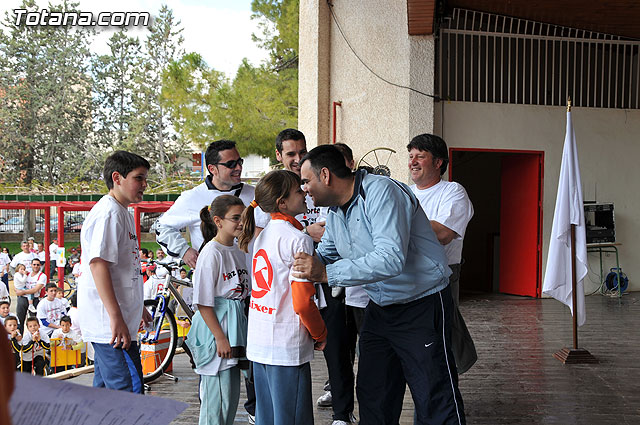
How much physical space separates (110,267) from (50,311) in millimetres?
8916

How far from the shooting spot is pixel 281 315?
2543 millimetres

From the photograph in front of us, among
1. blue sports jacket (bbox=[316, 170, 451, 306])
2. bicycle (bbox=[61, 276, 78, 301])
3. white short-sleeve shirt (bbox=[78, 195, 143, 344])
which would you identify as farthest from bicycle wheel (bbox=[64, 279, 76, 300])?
blue sports jacket (bbox=[316, 170, 451, 306])

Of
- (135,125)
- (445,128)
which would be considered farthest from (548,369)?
(135,125)

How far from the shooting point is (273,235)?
253 cm

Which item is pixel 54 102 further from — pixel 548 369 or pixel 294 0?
pixel 548 369

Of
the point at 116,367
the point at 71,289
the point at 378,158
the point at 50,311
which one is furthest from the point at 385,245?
the point at 71,289

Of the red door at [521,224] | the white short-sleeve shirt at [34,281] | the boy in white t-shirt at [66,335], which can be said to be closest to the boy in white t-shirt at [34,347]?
the boy in white t-shirt at [66,335]

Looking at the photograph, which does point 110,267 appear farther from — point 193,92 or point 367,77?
point 193,92

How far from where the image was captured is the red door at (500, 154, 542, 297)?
942 centimetres

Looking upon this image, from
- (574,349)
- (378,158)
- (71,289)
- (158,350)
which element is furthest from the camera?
(71,289)

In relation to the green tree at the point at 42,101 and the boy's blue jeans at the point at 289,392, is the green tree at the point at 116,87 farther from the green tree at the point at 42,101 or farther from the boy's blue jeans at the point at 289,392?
the boy's blue jeans at the point at 289,392

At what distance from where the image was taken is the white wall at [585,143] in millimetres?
9117

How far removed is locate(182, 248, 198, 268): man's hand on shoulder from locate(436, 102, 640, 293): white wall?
622cm

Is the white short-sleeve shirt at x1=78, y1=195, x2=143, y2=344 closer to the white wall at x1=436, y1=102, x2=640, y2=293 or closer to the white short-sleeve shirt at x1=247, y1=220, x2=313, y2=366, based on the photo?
the white short-sleeve shirt at x1=247, y1=220, x2=313, y2=366
